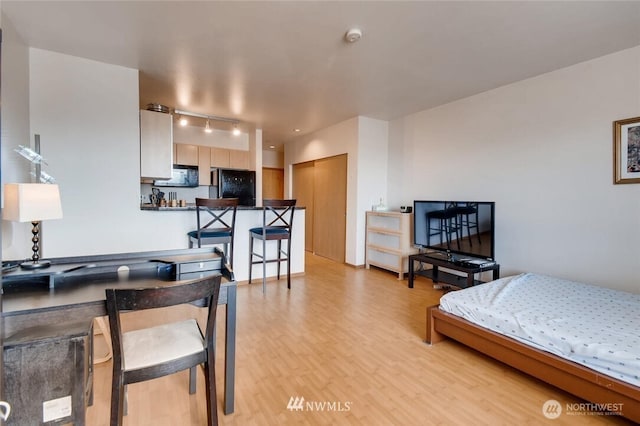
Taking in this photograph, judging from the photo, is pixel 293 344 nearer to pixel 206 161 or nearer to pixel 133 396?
pixel 133 396

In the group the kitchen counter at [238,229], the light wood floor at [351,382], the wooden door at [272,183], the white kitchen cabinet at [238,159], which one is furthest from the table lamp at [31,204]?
the wooden door at [272,183]

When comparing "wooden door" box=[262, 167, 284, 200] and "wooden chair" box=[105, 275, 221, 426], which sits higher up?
"wooden door" box=[262, 167, 284, 200]

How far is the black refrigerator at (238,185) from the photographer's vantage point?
5.69m

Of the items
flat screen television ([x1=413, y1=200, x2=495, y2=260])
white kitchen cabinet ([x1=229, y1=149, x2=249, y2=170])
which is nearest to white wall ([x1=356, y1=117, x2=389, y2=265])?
flat screen television ([x1=413, y1=200, x2=495, y2=260])

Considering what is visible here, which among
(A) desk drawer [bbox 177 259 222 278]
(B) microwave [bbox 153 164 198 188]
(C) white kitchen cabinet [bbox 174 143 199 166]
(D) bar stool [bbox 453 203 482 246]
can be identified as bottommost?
(A) desk drawer [bbox 177 259 222 278]

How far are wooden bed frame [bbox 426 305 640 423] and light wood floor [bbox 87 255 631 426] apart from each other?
117mm

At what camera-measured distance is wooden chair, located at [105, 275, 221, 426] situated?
118 centimetres

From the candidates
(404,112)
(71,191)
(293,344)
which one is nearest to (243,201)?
(71,191)

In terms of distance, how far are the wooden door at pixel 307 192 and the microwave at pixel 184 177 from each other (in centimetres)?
229

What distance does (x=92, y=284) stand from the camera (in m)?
1.53

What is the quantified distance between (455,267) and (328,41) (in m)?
2.79

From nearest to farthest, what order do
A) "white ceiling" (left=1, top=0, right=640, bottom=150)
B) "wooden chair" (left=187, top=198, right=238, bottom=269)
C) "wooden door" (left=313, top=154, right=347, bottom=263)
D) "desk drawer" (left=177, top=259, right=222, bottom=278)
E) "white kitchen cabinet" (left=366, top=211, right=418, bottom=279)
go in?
"desk drawer" (left=177, top=259, right=222, bottom=278)
"white ceiling" (left=1, top=0, right=640, bottom=150)
"wooden chair" (left=187, top=198, right=238, bottom=269)
"white kitchen cabinet" (left=366, top=211, right=418, bottom=279)
"wooden door" (left=313, top=154, right=347, bottom=263)

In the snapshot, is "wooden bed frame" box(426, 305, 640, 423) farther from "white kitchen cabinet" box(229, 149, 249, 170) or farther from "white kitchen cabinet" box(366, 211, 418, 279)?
"white kitchen cabinet" box(229, 149, 249, 170)

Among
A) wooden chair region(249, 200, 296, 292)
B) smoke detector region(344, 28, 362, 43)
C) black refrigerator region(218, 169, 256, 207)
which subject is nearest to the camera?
smoke detector region(344, 28, 362, 43)
